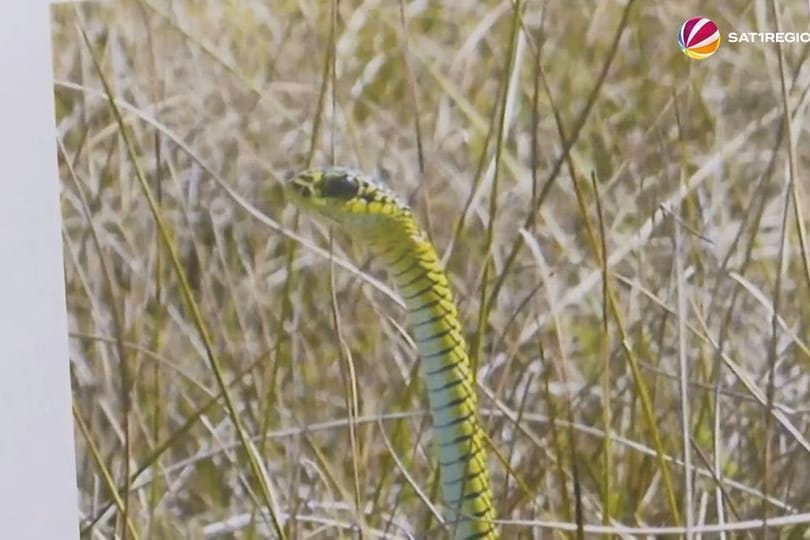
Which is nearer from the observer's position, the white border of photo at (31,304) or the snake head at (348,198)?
the snake head at (348,198)

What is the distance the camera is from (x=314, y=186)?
1.14 metres

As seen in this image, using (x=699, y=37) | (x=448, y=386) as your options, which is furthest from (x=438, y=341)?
(x=699, y=37)

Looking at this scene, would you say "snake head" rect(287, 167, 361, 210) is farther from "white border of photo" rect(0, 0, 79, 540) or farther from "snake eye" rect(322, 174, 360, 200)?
"white border of photo" rect(0, 0, 79, 540)

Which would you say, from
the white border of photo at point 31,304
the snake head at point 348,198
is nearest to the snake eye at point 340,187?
the snake head at point 348,198

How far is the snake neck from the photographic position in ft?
3.67

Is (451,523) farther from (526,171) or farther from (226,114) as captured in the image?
(226,114)

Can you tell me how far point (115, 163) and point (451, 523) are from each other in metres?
0.56

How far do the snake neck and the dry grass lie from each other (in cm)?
2

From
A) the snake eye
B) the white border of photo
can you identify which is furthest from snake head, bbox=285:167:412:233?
the white border of photo

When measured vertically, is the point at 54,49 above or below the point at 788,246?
above

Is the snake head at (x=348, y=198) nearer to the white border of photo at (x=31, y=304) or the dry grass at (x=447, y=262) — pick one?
the dry grass at (x=447, y=262)

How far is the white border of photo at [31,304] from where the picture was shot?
1236 mm

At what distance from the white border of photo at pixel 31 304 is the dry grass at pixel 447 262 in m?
0.03

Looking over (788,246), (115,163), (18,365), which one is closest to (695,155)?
(788,246)
